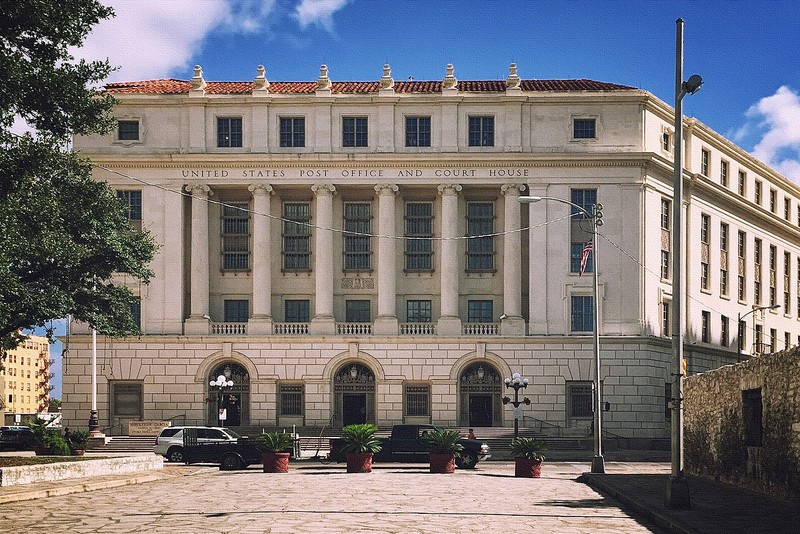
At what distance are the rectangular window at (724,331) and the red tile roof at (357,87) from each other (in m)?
18.3

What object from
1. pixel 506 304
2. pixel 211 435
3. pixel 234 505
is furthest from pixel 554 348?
pixel 234 505

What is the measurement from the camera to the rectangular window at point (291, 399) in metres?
66.2

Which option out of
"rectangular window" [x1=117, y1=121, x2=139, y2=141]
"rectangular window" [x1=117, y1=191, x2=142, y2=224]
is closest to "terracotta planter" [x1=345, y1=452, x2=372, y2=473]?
"rectangular window" [x1=117, y1=191, x2=142, y2=224]

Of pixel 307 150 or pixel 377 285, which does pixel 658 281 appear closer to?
pixel 377 285

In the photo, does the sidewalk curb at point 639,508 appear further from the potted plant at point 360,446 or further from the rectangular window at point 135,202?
the rectangular window at point 135,202

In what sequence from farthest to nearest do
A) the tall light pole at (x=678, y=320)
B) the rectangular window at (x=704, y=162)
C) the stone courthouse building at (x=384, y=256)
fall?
the rectangular window at (x=704, y=162), the stone courthouse building at (x=384, y=256), the tall light pole at (x=678, y=320)

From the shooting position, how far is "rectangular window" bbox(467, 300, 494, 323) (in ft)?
224

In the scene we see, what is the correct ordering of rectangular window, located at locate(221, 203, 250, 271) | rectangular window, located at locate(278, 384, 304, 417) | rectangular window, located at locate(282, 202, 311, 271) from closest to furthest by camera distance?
rectangular window, located at locate(278, 384, 304, 417), rectangular window, located at locate(221, 203, 250, 271), rectangular window, located at locate(282, 202, 311, 271)

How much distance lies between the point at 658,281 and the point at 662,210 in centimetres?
466

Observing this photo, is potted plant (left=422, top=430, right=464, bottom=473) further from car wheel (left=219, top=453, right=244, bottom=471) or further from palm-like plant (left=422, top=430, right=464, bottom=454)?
car wheel (left=219, top=453, right=244, bottom=471)

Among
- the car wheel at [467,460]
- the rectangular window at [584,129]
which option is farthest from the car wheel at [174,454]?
the rectangular window at [584,129]

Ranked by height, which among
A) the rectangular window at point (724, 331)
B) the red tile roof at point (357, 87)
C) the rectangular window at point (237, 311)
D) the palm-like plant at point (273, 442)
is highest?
the red tile roof at point (357, 87)

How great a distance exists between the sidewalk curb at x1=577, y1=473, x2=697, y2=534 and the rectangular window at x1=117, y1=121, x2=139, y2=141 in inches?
1621

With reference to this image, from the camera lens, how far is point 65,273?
116 feet
